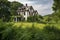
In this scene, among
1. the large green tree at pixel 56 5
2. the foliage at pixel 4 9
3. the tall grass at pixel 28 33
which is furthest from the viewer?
the foliage at pixel 4 9

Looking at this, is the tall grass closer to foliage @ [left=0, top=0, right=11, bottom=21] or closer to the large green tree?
the large green tree

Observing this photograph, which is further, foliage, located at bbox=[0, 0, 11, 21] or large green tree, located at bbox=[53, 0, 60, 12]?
foliage, located at bbox=[0, 0, 11, 21]

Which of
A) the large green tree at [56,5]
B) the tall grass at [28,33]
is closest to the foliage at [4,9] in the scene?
the large green tree at [56,5]

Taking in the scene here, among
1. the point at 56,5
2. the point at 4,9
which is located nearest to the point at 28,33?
the point at 56,5

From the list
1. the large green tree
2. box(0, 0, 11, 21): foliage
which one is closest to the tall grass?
the large green tree

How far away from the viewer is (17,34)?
1091cm

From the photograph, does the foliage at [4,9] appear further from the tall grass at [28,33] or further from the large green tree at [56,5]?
the tall grass at [28,33]

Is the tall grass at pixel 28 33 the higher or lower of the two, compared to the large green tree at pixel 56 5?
lower

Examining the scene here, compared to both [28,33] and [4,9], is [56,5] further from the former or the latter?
[4,9]

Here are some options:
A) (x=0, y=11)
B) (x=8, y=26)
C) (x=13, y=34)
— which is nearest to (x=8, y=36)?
(x=13, y=34)

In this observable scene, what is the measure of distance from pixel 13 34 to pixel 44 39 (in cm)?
212

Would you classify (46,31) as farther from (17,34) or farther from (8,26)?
(8,26)

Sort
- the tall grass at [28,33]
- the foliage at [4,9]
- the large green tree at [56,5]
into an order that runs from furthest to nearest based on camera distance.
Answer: the foliage at [4,9], the large green tree at [56,5], the tall grass at [28,33]

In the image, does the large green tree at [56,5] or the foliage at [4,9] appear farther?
the foliage at [4,9]
